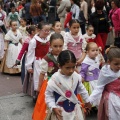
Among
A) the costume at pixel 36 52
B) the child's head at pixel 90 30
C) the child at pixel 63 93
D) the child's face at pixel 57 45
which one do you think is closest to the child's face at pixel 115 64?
the child at pixel 63 93

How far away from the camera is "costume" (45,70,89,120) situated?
343 cm

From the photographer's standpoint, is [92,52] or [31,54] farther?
[31,54]

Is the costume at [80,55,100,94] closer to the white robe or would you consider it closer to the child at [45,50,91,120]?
the child at [45,50,91,120]

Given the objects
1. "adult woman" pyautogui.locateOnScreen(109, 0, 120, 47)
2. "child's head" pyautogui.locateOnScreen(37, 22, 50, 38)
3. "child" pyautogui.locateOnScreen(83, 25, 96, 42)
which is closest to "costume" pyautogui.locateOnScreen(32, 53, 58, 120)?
"child's head" pyautogui.locateOnScreen(37, 22, 50, 38)

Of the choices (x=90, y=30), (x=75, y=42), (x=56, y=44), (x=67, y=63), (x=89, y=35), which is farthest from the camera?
(x=89, y=35)

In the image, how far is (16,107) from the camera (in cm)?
559

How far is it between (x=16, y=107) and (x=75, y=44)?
1493 mm

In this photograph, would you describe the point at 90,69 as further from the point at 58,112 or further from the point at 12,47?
the point at 12,47

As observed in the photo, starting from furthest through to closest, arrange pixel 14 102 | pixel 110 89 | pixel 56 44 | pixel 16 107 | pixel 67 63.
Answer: pixel 14 102, pixel 16 107, pixel 56 44, pixel 110 89, pixel 67 63

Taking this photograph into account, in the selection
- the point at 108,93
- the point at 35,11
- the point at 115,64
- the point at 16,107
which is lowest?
the point at 16,107

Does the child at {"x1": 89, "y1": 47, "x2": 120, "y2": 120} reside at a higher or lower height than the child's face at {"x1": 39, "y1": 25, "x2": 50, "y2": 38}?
lower

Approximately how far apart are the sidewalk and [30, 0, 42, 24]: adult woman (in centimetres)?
597

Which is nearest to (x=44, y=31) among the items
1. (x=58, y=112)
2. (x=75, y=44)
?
(x=75, y=44)

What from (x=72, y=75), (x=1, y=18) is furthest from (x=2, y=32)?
(x=72, y=75)
